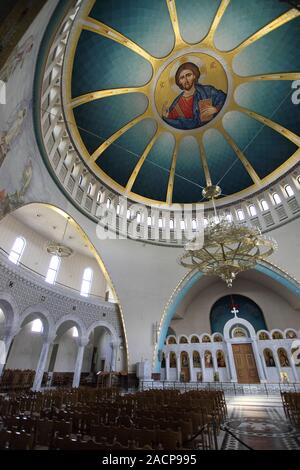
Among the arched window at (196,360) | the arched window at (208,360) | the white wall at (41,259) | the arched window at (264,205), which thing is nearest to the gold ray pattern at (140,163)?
the white wall at (41,259)

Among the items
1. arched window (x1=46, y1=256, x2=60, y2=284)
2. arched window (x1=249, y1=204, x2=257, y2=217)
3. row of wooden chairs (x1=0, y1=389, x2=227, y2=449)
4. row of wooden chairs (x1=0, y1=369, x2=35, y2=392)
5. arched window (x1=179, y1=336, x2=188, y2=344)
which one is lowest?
row of wooden chairs (x1=0, y1=389, x2=227, y2=449)

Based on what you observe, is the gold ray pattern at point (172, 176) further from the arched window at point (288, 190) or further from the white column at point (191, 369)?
the white column at point (191, 369)

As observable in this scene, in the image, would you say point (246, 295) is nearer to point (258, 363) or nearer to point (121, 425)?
point (258, 363)

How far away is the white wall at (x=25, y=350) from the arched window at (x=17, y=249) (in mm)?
5505

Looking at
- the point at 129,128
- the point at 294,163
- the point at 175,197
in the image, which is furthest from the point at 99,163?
the point at 294,163

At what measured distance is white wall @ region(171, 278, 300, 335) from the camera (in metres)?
18.4

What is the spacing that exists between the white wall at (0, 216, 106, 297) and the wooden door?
38.2 ft

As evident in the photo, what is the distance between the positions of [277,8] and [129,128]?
33.3 feet

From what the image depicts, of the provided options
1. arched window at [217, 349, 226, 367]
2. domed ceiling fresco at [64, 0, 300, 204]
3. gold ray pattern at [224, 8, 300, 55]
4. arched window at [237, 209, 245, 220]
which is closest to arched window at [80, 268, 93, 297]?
domed ceiling fresco at [64, 0, 300, 204]

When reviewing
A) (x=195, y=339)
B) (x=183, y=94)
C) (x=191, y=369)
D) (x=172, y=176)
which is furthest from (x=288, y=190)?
(x=191, y=369)

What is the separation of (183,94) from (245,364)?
66.2 feet

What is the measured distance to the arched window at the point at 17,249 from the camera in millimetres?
14566

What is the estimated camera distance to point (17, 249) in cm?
1504

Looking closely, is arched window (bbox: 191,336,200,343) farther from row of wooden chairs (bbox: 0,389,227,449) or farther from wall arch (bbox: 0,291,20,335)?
wall arch (bbox: 0,291,20,335)
